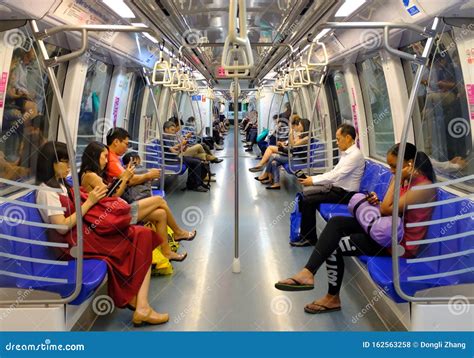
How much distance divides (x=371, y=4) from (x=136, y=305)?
10.3ft

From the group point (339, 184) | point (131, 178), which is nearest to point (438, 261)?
point (339, 184)

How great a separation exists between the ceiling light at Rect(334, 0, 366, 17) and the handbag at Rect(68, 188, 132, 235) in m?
2.57

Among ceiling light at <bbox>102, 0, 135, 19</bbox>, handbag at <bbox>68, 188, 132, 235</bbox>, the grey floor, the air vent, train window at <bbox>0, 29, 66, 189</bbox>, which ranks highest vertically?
ceiling light at <bbox>102, 0, 135, 19</bbox>

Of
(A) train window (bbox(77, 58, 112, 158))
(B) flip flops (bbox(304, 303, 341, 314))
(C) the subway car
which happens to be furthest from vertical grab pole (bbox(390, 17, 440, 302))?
(A) train window (bbox(77, 58, 112, 158))

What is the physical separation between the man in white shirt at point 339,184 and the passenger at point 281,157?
2.69m

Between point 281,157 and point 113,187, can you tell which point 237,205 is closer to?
point 113,187

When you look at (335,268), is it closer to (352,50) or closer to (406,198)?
(406,198)

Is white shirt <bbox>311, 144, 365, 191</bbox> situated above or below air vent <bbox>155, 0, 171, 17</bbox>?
below

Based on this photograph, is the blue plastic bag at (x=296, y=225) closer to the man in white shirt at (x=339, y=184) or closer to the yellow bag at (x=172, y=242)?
the man in white shirt at (x=339, y=184)

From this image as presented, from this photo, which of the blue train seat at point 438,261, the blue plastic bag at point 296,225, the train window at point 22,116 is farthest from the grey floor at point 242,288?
the train window at point 22,116

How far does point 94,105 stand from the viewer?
243 inches

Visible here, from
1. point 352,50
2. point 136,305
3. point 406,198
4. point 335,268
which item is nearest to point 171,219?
point 136,305

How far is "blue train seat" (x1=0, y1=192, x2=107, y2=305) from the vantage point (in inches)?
98.9

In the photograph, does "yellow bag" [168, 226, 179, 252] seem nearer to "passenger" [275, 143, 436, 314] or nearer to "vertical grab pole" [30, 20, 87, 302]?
"passenger" [275, 143, 436, 314]
